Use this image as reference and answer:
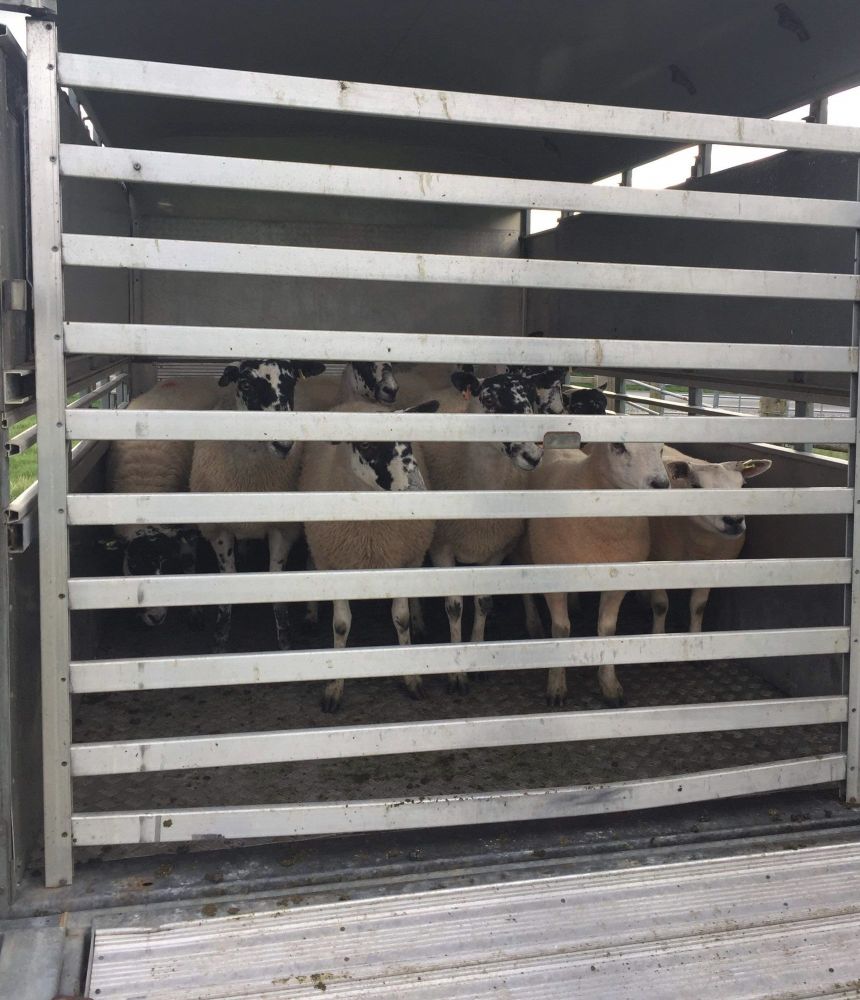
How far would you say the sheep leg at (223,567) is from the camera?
5.38 meters

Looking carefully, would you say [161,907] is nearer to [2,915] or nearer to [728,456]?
[2,915]

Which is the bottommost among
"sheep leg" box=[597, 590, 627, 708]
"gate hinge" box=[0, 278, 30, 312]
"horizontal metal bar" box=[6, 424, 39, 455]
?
"sheep leg" box=[597, 590, 627, 708]

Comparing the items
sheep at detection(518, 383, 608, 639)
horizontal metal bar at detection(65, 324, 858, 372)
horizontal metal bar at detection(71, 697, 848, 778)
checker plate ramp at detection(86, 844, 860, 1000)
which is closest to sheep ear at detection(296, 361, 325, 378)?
sheep at detection(518, 383, 608, 639)

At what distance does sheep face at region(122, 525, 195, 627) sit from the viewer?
17.9 ft

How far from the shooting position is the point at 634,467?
459 centimetres

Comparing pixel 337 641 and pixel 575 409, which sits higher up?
pixel 575 409

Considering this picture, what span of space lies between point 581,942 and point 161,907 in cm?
127

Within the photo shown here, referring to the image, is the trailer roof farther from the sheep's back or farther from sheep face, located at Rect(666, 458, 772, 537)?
the sheep's back

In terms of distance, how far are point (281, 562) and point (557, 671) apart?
6.31 ft

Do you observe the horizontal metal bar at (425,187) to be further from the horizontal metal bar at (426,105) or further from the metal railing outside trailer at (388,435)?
the horizontal metal bar at (426,105)

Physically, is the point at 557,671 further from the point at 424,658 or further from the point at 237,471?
the point at 237,471

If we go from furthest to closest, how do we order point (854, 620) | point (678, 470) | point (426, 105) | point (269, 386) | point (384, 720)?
point (678, 470) < point (269, 386) < point (384, 720) < point (854, 620) < point (426, 105)

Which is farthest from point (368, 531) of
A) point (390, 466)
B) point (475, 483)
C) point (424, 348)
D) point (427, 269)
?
point (427, 269)

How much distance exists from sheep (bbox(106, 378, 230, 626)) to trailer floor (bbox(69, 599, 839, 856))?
457 mm
